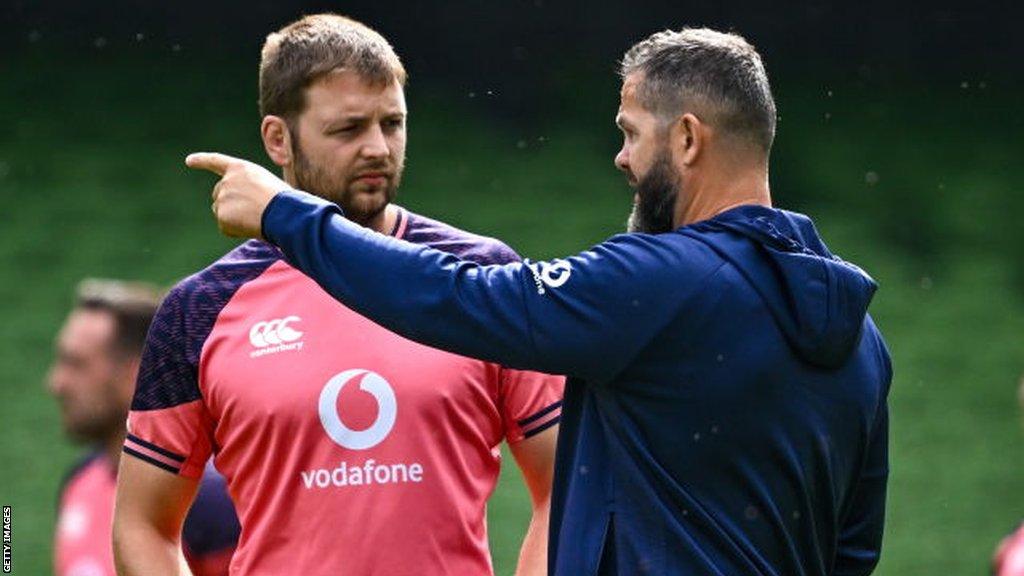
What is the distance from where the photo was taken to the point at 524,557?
12.0 ft

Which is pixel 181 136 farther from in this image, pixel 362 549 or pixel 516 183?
pixel 362 549

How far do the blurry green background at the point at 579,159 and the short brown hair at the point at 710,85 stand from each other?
250 inches

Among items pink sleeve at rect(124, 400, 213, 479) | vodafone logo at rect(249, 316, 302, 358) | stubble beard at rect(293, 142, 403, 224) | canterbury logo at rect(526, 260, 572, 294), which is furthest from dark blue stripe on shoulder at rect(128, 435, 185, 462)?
canterbury logo at rect(526, 260, 572, 294)

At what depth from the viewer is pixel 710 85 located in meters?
3.17

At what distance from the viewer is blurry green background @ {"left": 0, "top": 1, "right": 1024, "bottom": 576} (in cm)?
973

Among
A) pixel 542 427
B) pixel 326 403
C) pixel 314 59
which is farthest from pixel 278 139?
pixel 542 427

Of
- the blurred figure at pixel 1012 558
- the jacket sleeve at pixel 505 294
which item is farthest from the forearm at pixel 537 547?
the blurred figure at pixel 1012 558

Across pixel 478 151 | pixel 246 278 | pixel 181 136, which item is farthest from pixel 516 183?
pixel 246 278

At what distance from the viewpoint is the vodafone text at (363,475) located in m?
3.42

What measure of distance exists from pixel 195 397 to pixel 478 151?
261 inches

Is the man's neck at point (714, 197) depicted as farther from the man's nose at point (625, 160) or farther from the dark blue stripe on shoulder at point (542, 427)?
the dark blue stripe on shoulder at point (542, 427)

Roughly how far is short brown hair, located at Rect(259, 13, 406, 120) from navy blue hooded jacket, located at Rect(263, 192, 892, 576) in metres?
0.64

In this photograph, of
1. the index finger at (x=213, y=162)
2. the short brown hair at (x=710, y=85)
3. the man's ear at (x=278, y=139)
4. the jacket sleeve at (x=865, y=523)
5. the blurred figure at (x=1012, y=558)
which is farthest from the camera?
the blurred figure at (x=1012, y=558)

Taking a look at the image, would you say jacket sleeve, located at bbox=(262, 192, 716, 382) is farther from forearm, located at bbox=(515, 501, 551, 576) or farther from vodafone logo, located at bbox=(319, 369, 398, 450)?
forearm, located at bbox=(515, 501, 551, 576)
